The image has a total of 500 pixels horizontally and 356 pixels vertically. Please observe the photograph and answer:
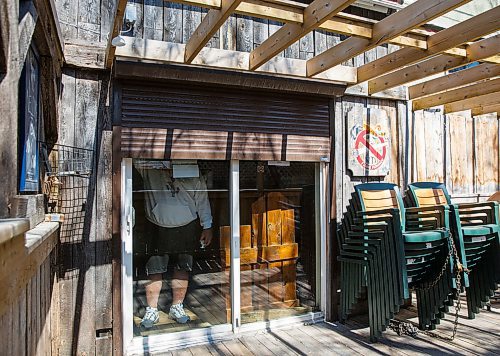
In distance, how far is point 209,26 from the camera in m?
2.35

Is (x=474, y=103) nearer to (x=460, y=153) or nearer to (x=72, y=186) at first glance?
(x=460, y=153)

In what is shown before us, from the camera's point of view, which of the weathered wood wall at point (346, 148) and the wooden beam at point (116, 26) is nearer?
the wooden beam at point (116, 26)

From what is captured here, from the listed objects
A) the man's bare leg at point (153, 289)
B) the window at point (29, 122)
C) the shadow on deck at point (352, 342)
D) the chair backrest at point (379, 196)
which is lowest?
the shadow on deck at point (352, 342)

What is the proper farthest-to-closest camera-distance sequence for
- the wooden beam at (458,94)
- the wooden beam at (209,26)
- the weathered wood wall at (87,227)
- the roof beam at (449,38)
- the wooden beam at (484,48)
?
1. the wooden beam at (458,94)
2. the weathered wood wall at (87,227)
3. the wooden beam at (484,48)
4. the roof beam at (449,38)
5. the wooden beam at (209,26)

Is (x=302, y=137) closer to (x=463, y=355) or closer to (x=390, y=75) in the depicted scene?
(x=390, y=75)

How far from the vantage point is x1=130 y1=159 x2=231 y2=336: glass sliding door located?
10.2 feet

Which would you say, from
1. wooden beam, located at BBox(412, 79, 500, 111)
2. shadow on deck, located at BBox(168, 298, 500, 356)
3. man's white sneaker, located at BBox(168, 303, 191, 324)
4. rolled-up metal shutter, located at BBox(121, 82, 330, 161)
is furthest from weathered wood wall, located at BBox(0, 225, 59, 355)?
wooden beam, located at BBox(412, 79, 500, 111)

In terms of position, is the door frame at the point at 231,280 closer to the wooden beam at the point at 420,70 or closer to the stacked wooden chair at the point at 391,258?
the stacked wooden chair at the point at 391,258

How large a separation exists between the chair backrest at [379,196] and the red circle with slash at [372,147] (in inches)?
10.3

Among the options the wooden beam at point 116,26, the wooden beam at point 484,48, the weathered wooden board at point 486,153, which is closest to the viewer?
the wooden beam at point 116,26

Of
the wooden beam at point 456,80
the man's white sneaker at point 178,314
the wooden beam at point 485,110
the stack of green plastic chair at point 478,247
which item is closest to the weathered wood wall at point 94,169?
the man's white sneaker at point 178,314

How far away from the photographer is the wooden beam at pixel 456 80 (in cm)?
324

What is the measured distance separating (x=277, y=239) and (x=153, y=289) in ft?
3.82

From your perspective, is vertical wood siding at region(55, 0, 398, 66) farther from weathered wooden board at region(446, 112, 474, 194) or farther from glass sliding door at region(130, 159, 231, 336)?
weathered wooden board at region(446, 112, 474, 194)
